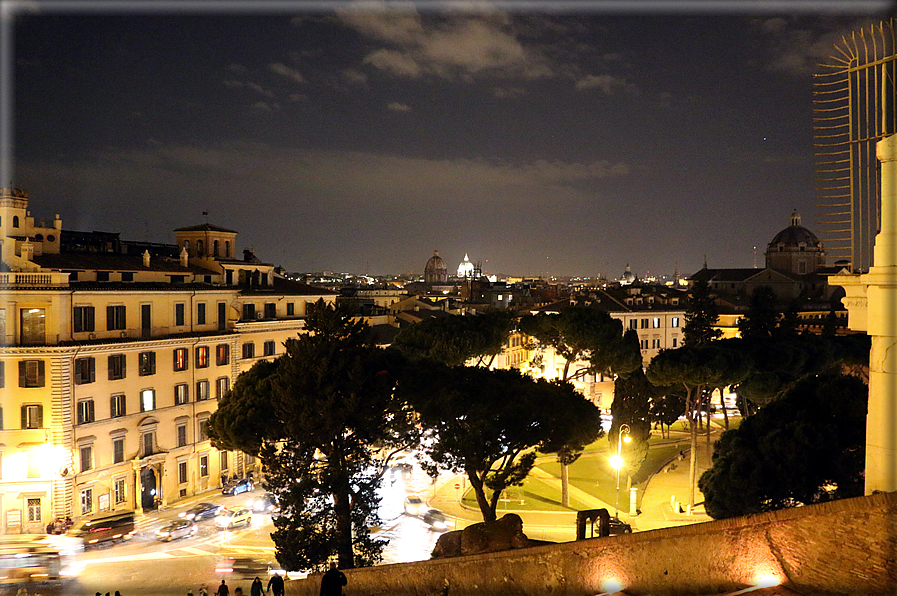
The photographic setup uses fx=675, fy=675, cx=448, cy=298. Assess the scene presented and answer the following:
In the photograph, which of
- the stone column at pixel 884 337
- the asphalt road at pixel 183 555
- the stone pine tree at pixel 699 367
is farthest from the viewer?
the stone pine tree at pixel 699 367

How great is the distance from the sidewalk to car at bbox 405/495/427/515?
629 millimetres

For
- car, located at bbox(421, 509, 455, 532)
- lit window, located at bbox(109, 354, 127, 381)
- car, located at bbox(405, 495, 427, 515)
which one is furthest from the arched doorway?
car, located at bbox(421, 509, 455, 532)

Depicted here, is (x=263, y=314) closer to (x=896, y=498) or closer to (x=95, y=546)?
(x=95, y=546)

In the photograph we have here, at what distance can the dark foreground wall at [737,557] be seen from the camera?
7090mm

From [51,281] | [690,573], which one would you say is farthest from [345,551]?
[51,281]

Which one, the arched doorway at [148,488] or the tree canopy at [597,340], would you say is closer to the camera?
the arched doorway at [148,488]

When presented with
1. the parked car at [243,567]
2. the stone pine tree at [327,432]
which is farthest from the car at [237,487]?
the stone pine tree at [327,432]

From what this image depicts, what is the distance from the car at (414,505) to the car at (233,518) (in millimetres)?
7003

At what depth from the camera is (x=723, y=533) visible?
26.2ft

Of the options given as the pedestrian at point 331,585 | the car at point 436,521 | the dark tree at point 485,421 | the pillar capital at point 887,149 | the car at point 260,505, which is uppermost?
the pillar capital at point 887,149

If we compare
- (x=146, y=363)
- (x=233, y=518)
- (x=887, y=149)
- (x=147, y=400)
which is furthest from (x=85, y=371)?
(x=887, y=149)

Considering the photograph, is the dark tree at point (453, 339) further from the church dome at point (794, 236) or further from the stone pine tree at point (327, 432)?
the church dome at point (794, 236)

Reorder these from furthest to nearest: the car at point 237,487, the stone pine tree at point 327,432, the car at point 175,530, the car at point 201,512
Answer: the car at point 237,487 → the car at point 201,512 → the car at point 175,530 → the stone pine tree at point 327,432

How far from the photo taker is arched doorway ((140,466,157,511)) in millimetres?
30047
